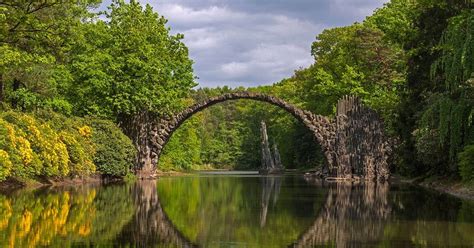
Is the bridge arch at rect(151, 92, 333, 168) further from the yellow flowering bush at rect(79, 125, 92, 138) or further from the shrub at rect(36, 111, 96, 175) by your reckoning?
the shrub at rect(36, 111, 96, 175)

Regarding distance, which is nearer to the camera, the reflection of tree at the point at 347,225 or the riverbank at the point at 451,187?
the reflection of tree at the point at 347,225

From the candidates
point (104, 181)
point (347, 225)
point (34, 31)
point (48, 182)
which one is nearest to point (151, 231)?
point (347, 225)

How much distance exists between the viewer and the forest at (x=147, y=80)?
72.2 ft

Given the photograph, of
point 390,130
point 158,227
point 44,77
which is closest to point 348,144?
point 390,130

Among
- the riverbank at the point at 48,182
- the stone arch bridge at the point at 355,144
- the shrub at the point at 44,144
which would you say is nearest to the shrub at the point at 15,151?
the shrub at the point at 44,144

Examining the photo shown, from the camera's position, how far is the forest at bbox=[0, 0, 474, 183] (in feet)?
72.2

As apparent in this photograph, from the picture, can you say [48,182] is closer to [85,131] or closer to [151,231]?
[85,131]

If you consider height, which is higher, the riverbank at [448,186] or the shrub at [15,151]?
the shrub at [15,151]

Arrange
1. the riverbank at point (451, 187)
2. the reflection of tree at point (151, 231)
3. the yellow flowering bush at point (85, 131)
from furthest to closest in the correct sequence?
the yellow flowering bush at point (85, 131) < the riverbank at point (451, 187) < the reflection of tree at point (151, 231)

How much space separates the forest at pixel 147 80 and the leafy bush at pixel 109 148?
3.0 inches

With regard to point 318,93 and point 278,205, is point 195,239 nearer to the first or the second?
point 278,205

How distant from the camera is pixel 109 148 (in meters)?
34.1

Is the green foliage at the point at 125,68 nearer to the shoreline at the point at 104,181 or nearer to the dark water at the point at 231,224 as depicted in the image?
the shoreline at the point at 104,181

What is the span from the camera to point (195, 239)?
1006cm
